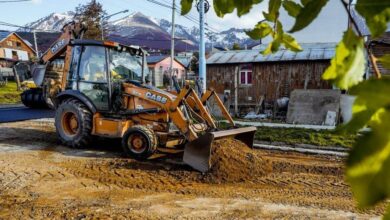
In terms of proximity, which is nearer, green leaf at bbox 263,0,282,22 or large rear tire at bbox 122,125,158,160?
green leaf at bbox 263,0,282,22

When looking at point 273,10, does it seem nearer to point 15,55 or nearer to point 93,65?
point 93,65

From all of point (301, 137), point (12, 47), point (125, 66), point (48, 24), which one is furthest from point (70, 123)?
point (48, 24)

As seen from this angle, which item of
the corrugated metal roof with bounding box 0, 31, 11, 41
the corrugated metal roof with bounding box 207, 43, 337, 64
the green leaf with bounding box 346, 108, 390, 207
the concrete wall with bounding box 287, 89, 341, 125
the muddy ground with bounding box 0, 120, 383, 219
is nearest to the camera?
the green leaf with bounding box 346, 108, 390, 207

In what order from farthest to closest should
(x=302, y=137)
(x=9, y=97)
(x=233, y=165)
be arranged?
(x=9, y=97)
(x=302, y=137)
(x=233, y=165)

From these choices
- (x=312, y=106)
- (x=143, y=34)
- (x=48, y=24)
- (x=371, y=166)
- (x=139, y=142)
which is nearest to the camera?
(x=371, y=166)

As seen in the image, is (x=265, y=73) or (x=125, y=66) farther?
(x=265, y=73)

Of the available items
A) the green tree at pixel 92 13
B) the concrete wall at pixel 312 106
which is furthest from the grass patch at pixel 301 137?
the green tree at pixel 92 13

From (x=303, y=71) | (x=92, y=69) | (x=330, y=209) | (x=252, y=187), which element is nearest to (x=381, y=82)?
(x=330, y=209)

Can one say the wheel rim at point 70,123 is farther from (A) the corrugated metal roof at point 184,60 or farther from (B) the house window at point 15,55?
(B) the house window at point 15,55

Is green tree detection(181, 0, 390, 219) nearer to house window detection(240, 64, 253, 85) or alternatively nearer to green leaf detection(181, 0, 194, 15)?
green leaf detection(181, 0, 194, 15)

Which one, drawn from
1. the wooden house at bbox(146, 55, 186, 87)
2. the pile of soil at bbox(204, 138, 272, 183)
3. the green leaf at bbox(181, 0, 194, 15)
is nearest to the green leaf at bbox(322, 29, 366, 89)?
the green leaf at bbox(181, 0, 194, 15)

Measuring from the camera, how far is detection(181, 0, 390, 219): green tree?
461 mm

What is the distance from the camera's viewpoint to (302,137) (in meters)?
10.9

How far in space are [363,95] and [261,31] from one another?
61cm
